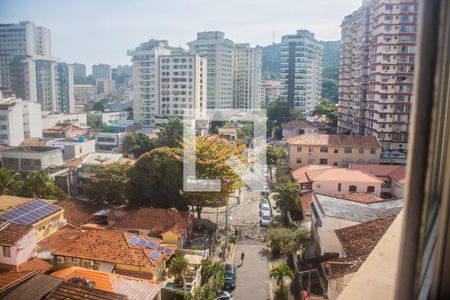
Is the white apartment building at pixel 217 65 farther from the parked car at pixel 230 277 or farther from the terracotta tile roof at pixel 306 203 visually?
the parked car at pixel 230 277

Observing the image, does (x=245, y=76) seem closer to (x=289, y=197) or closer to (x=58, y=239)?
(x=289, y=197)

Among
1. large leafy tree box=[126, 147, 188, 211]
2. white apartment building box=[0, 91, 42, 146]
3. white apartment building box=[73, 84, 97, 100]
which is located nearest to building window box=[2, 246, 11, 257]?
large leafy tree box=[126, 147, 188, 211]

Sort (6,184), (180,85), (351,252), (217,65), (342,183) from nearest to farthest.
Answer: (351,252)
(6,184)
(342,183)
(180,85)
(217,65)

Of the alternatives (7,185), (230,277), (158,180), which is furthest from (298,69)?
(230,277)

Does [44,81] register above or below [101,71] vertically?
below

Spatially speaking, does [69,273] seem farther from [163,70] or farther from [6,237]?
[163,70]

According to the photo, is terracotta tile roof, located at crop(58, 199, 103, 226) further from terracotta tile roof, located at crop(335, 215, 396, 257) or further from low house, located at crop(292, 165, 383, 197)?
terracotta tile roof, located at crop(335, 215, 396, 257)

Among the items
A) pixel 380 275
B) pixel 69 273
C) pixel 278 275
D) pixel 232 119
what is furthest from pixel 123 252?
pixel 232 119
